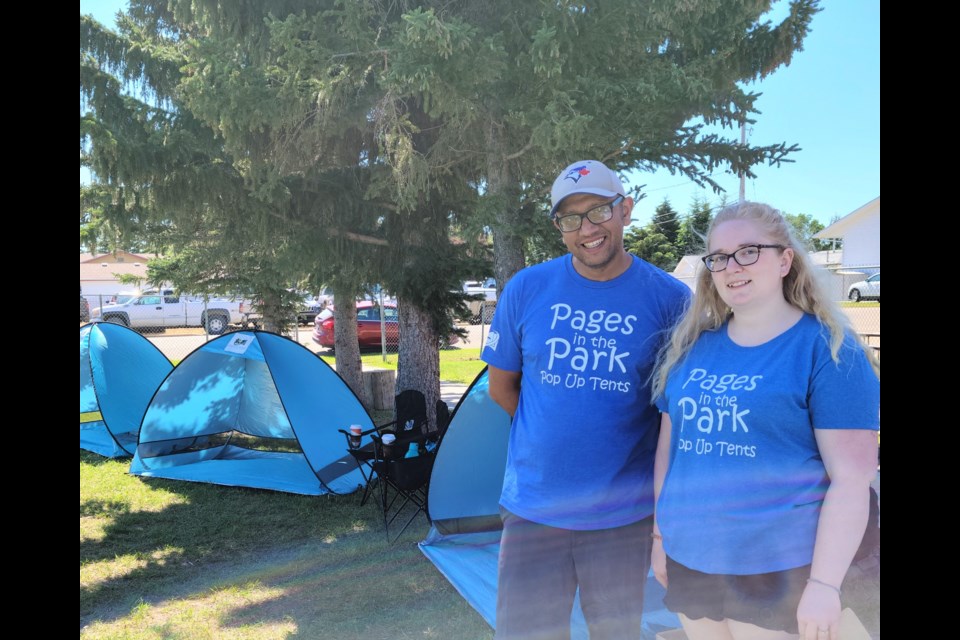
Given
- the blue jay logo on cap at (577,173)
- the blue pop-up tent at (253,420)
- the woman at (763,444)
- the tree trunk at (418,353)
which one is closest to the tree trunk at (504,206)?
the tree trunk at (418,353)

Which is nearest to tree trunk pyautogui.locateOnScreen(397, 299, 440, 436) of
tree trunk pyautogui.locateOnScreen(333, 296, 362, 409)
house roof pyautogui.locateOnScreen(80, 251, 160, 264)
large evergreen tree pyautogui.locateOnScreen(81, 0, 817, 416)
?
large evergreen tree pyautogui.locateOnScreen(81, 0, 817, 416)

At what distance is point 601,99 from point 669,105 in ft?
1.39

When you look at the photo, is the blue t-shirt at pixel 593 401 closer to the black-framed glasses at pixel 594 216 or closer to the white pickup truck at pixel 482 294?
the black-framed glasses at pixel 594 216

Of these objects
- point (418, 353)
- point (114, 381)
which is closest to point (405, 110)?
point (418, 353)

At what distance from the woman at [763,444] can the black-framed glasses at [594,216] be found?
0.36 m

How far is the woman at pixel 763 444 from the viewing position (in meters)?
1.39

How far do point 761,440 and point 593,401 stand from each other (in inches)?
20.0

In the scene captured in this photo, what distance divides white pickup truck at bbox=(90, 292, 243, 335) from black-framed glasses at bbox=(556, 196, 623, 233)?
17292 millimetres

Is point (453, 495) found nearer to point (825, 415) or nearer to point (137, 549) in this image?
point (137, 549)

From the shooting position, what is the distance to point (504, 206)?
4.69 metres

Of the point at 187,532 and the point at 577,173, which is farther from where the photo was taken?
the point at 187,532

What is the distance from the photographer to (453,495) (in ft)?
15.2

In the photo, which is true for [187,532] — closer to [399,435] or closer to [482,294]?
[399,435]

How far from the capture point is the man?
1.84m
